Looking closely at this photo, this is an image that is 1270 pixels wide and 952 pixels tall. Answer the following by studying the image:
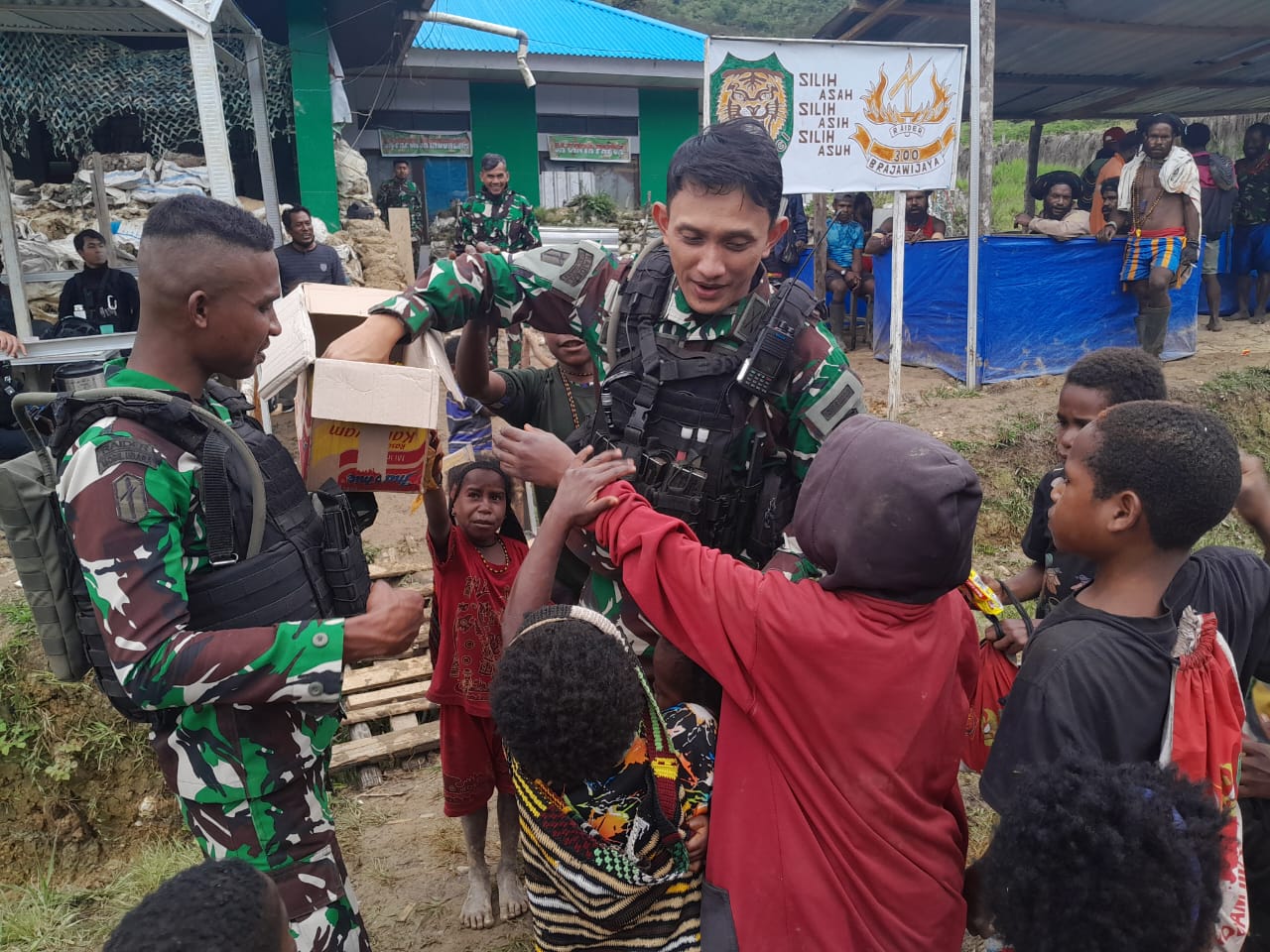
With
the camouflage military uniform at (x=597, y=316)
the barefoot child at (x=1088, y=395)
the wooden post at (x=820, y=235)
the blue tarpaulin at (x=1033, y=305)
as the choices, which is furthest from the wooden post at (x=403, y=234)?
the barefoot child at (x=1088, y=395)

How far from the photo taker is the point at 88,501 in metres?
1.59

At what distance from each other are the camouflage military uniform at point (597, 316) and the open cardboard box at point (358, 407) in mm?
148

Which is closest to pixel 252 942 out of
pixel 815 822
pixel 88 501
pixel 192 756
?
pixel 192 756

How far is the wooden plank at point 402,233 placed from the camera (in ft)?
40.9

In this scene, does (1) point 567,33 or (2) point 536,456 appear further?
(1) point 567,33

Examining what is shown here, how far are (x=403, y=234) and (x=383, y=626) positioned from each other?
1190 centimetres

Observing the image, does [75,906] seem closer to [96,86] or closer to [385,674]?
[385,674]

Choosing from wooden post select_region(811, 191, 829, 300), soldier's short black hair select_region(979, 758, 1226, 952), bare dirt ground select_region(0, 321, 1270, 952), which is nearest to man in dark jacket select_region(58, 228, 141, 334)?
bare dirt ground select_region(0, 321, 1270, 952)

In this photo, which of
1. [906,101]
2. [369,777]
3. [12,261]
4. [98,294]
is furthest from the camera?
[12,261]

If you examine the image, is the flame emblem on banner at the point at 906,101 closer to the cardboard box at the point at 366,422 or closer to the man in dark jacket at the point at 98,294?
the cardboard box at the point at 366,422

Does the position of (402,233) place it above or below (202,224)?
above

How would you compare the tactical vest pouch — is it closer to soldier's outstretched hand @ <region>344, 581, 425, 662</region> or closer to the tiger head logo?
soldier's outstretched hand @ <region>344, 581, 425, 662</region>

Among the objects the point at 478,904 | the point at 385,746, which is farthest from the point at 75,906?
the point at 478,904

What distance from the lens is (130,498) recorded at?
1.60 meters
